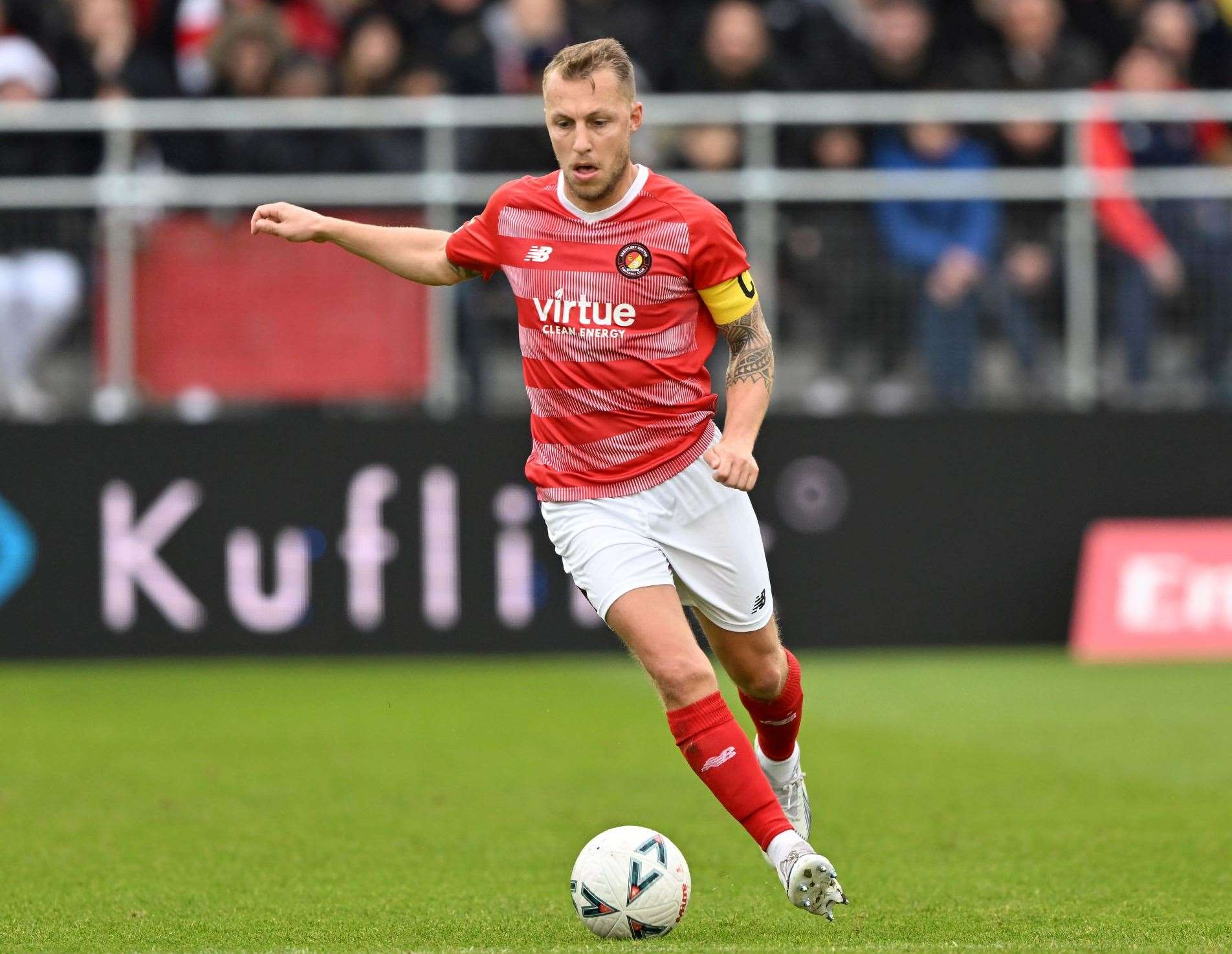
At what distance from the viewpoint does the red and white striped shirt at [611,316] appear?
6.20 meters

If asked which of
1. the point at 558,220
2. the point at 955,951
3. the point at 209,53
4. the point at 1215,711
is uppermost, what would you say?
the point at 209,53

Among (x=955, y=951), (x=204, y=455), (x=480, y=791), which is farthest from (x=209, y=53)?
(x=955, y=951)

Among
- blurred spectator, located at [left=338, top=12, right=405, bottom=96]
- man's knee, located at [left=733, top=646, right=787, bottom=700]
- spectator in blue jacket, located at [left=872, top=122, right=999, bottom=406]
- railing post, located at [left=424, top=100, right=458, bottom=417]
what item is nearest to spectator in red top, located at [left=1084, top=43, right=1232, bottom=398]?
spectator in blue jacket, located at [left=872, top=122, right=999, bottom=406]

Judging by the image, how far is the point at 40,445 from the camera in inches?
540

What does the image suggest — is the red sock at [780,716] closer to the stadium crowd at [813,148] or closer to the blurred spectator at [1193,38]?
the stadium crowd at [813,148]

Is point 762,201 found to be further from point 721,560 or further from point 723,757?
point 723,757

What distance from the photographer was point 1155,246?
13820 millimetres

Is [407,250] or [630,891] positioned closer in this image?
[630,891]

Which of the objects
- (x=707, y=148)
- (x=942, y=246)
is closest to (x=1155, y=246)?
(x=942, y=246)

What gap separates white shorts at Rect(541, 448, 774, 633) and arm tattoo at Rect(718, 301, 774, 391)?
0.31 metres

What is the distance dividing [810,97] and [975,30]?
5.84 feet

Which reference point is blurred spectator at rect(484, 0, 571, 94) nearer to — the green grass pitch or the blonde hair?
the green grass pitch

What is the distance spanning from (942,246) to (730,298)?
7.66m

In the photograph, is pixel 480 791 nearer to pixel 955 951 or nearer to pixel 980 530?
pixel 955 951
